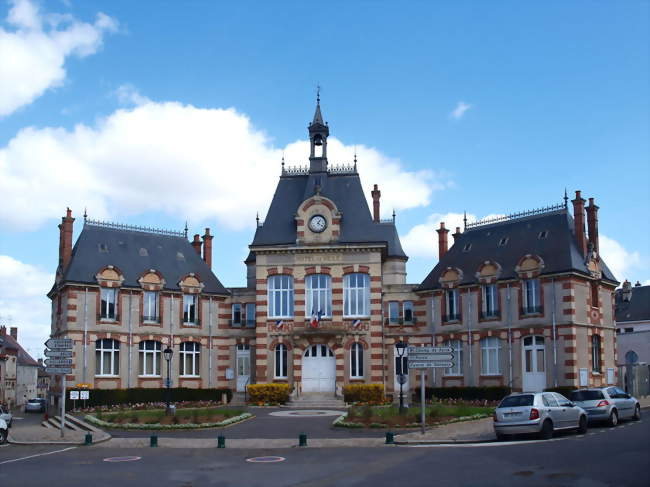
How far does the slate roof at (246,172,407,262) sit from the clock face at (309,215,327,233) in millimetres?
1166

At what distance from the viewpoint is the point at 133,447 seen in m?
25.3

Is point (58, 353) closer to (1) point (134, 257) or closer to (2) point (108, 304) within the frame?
(2) point (108, 304)

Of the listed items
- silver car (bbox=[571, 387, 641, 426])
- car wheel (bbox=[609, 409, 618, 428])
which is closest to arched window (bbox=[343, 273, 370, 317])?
silver car (bbox=[571, 387, 641, 426])

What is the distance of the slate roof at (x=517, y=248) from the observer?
41156 millimetres

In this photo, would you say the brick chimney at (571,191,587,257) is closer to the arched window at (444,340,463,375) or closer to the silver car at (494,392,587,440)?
the arched window at (444,340,463,375)

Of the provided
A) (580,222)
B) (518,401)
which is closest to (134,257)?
(580,222)

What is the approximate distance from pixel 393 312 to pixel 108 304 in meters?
16.4

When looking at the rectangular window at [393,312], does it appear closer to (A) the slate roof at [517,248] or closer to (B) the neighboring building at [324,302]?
(B) the neighboring building at [324,302]

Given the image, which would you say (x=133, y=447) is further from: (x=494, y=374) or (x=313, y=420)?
(x=494, y=374)

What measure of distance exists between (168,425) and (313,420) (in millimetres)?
6277

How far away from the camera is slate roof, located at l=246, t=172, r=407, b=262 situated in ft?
152

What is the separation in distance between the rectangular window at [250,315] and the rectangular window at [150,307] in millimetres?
5698

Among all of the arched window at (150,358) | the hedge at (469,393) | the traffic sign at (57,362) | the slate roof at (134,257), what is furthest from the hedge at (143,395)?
the traffic sign at (57,362)

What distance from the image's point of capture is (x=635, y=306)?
227 ft
